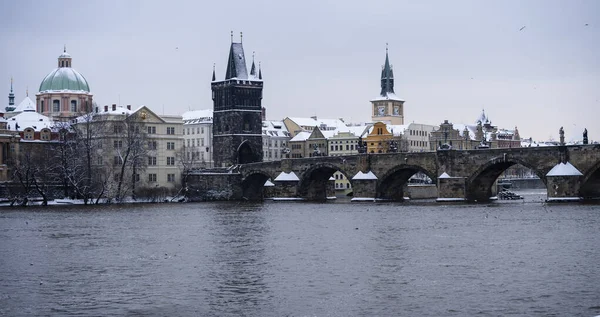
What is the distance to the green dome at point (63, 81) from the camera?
128 metres

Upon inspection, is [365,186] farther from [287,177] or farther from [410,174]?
[287,177]

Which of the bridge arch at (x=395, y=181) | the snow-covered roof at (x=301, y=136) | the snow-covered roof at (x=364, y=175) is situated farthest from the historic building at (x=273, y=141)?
the snow-covered roof at (x=364, y=175)

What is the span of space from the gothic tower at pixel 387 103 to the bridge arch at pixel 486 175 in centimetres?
→ 10054

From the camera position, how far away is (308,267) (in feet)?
120

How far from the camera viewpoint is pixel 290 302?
95.3 ft

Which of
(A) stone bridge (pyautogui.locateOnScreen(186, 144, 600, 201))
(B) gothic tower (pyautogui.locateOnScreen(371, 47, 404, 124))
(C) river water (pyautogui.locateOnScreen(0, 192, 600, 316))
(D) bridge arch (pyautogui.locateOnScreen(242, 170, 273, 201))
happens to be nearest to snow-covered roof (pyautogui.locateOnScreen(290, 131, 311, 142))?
(B) gothic tower (pyautogui.locateOnScreen(371, 47, 404, 124))

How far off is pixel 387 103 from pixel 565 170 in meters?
115

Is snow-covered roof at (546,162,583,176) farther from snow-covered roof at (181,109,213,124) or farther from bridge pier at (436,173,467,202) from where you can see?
snow-covered roof at (181,109,213,124)

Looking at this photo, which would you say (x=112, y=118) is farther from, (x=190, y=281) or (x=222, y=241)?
(x=190, y=281)

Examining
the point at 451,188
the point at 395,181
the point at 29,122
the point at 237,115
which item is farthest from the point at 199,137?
the point at 451,188

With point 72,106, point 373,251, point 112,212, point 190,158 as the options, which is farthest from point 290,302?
point 190,158

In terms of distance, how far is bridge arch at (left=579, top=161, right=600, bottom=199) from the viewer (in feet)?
237

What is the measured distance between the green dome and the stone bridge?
100 feet

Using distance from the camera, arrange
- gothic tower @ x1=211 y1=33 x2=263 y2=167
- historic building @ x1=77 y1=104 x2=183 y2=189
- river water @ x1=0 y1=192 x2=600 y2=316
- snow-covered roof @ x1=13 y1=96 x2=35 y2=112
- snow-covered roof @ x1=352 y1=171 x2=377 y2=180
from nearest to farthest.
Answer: river water @ x1=0 y1=192 x2=600 y2=316
snow-covered roof @ x1=352 y1=171 x2=377 y2=180
historic building @ x1=77 y1=104 x2=183 y2=189
gothic tower @ x1=211 y1=33 x2=263 y2=167
snow-covered roof @ x1=13 y1=96 x2=35 y2=112
